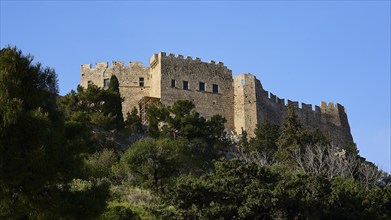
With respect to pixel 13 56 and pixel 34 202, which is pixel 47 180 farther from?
pixel 13 56

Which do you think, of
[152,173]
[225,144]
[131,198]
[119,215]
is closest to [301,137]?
[225,144]

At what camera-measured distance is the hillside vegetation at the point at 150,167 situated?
15.8 m

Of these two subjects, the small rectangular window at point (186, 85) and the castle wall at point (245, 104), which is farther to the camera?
the castle wall at point (245, 104)

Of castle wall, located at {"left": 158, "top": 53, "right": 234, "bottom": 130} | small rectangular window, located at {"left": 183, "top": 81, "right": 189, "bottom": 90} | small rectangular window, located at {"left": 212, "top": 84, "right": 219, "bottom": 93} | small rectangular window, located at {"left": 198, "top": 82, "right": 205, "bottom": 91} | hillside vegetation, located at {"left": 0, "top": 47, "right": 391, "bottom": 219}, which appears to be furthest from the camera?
small rectangular window, located at {"left": 212, "top": 84, "right": 219, "bottom": 93}

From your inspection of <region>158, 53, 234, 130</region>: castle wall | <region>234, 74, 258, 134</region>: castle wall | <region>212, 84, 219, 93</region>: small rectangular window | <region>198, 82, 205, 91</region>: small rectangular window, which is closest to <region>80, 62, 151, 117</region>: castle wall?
<region>158, 53, 234, 130</region>: castle wall

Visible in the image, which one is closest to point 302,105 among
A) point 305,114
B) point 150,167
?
point 305,114

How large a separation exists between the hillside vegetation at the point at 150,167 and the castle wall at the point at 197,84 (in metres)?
3.82

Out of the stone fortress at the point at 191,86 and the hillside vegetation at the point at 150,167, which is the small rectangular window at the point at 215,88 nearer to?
the stone fortress at the point at 191,86

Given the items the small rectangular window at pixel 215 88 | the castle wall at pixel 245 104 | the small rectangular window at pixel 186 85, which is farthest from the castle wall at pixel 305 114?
the small rectangular window at pixel 186 85

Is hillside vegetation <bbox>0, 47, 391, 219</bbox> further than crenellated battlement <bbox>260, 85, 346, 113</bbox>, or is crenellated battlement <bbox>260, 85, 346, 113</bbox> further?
crenellated battlement <bbox>260, 85, 346, 113</bbox>

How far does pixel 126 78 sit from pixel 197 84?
5325mm

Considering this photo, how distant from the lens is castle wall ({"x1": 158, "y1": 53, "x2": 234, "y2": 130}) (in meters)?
50.4

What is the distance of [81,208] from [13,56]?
12.9 ft

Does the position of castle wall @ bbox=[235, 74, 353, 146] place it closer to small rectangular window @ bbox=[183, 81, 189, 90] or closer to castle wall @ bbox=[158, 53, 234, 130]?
castle wall @ bbox=[158, 53, 234, 130]
